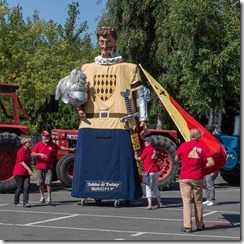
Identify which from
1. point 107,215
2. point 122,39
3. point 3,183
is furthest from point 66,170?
point 122,39

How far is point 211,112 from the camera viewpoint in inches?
1025

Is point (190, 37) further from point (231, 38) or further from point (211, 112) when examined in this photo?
point (211, 112)

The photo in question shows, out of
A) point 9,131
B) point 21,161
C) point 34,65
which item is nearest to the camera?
point 21,161

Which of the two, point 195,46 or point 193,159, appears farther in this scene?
point 195,46

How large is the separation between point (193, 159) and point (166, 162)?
7411mm

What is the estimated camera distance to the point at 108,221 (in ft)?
42.1

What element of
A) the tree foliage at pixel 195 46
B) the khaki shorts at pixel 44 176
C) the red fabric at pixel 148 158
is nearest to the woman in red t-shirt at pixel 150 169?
the red fabric at pixel 148 158

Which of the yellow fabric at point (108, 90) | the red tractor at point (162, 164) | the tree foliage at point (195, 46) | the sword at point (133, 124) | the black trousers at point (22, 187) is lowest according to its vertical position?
the black trousers at point (22, 187)

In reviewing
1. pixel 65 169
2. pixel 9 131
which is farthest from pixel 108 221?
pixel 9 131

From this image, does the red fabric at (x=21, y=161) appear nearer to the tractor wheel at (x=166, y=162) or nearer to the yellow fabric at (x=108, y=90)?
the yellow fabric at (x=108, y=90)

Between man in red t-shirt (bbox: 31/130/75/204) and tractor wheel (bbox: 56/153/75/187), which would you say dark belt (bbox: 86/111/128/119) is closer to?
man in red t-shirt (bbox: 31/130/75/204)

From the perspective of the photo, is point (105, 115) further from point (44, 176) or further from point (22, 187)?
point (22, 187)

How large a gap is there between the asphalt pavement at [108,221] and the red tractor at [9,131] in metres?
0.84

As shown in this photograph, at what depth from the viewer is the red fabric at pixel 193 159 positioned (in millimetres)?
11609
